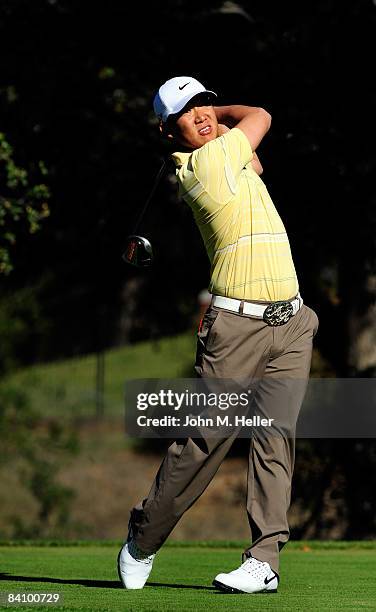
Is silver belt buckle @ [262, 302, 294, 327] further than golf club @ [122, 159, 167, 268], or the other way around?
golf club @ [122, 159, 167, 268]

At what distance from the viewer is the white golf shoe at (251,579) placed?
579 cm

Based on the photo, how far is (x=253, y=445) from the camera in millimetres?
6008

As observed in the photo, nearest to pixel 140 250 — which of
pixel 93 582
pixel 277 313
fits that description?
pixel 277 313

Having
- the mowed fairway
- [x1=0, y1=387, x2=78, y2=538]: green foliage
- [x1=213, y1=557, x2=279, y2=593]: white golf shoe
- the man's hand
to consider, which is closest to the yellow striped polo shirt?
the man's hand

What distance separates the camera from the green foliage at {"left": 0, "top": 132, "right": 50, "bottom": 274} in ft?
34.6

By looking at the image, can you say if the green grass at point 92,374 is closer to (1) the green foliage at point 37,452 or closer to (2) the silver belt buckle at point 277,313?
(1) the green foliage at point 37,452

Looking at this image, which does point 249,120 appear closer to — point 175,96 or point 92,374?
point 175,96

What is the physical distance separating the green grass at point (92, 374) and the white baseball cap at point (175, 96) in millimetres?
11879

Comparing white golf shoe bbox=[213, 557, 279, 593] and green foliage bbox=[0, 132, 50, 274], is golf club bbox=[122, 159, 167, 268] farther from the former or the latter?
green foliage bbox=[0, 132, 50, 274]

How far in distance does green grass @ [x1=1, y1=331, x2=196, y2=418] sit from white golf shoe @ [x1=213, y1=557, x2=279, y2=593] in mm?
11961

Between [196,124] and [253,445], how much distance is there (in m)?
1.40

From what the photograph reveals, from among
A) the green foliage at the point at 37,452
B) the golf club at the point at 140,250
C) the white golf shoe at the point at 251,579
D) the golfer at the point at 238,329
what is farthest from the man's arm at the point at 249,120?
the green foliage at the point at 37,452

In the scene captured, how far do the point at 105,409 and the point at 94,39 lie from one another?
12919 mm

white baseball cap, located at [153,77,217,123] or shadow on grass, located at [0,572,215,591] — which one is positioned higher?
white baseball cap, located at [153,77,217,123]
